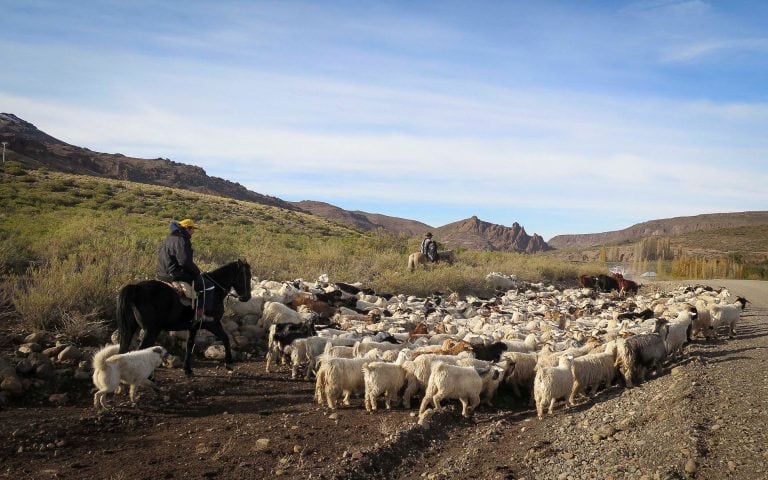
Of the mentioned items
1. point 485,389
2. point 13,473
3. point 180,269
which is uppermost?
point 180,269

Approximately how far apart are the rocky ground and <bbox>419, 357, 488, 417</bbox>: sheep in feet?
0.69

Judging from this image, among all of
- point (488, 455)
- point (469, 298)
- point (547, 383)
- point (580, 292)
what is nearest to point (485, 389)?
point (547, 383)


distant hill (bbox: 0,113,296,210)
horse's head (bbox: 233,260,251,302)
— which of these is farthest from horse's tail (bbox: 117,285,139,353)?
distant hill (bbox: 0,113,296,210)

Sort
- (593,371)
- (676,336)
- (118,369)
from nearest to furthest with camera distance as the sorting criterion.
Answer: (118,369) < (593,371) < (676,336)

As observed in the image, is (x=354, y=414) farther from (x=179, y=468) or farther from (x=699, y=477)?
(x=699, y=477)

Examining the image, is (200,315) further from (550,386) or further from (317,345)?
(550,386)

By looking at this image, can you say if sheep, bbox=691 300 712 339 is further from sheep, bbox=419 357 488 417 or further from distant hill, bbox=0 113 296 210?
distant hill, bbox=0 113 296 210

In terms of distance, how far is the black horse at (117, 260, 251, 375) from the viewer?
29.1ft

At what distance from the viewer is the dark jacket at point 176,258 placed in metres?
9.33

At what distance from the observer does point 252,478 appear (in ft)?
19.2

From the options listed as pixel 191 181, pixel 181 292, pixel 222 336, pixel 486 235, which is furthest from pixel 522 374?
pixel 486 235

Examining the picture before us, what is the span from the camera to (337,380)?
26.8 feet

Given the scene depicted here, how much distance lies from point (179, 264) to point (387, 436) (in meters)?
4.55

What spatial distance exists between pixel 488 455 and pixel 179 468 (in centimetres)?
329
